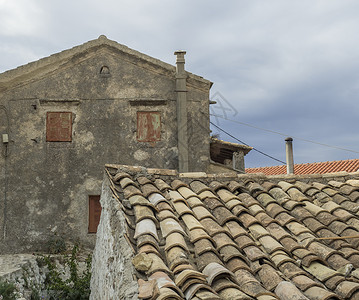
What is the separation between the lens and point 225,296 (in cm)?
334

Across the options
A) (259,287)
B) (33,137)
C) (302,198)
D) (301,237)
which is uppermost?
(33,137)

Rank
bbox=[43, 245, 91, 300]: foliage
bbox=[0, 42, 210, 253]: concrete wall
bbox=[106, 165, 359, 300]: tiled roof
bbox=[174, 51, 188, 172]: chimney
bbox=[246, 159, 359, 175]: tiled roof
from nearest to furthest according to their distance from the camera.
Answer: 1. bbox=[106, 165, 359, 300]: tiled roof
2. bbox=[43, 245, 91, 300]: foliage
3. bbox=[0, 42, 210, 253]: concrete wall
4. bbox=[174, 51, 188, 172]: chimney
5. bbox=[246, 159, 359, 175]: tiled roof

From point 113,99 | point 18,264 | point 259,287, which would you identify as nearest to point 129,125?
point 113,99

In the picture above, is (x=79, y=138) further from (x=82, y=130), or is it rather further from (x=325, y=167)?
(x=325, y=167)

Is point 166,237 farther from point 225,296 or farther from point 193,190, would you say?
point 193,190

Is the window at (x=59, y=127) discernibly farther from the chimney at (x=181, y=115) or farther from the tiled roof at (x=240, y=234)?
the tiled roof at (x=240, y=234)

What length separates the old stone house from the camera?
13562 millimetres

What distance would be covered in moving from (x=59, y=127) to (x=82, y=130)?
0.72m

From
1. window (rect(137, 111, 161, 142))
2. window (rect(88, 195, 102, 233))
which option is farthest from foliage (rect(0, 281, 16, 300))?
window (rect(137, 111, 161, 142))

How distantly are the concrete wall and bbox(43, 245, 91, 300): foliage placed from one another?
5.87 feet

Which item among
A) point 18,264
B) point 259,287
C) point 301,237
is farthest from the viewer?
point 18,264

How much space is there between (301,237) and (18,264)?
27.0 feet

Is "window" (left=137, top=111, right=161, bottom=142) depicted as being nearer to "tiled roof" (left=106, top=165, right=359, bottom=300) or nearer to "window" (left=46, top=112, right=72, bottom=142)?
"window" (left=46, top=112, right=72, bottom=142)

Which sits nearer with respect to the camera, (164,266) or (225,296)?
(225,296)
